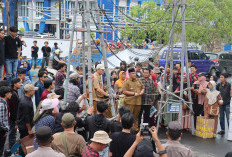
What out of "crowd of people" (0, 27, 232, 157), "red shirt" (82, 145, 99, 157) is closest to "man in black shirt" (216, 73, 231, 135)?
"crowd of people" (0, 27, 232, 157)

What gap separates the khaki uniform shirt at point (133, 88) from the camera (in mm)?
9781

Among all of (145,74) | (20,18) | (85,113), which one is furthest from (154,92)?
(20,18)

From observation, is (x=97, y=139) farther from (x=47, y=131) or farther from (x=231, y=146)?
(x=231, y=146)

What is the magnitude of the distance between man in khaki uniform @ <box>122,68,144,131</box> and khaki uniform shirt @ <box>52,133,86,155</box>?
4.34 metres

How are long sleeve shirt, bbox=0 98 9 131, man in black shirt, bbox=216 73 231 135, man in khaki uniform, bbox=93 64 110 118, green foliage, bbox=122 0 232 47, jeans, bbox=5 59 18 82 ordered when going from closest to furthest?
long sleeve shirt, bbox=0 98 9 131 < man in khaki uniform, bbox=93 64 110 118 < man in black shirt, bbox=216 73 231 135 < jeans, bbox=5 59 18 82 < green foliage, bbox=122 0 232 47

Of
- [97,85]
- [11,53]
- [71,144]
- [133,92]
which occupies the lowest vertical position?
[71,144]

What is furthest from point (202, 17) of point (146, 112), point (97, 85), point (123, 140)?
point (123, 140)

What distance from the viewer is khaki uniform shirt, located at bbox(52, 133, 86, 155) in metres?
5.39

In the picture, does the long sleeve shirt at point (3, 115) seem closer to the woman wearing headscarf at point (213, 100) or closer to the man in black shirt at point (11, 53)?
the man in black shirt at point (11, 53)

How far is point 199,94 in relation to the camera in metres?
10.6

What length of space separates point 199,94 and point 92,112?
4.40m

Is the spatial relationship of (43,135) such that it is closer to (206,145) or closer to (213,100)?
(206,145)

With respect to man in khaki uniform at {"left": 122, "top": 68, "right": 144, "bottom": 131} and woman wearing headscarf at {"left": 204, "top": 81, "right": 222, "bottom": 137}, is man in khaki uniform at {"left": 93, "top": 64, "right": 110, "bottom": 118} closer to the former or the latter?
man in khaki uniform at {"left": 122, "top": 68, "right": 144, "bottom": 131}

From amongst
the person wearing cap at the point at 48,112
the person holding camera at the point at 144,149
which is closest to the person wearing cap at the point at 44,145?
the person holding camera at the point at 144,149
